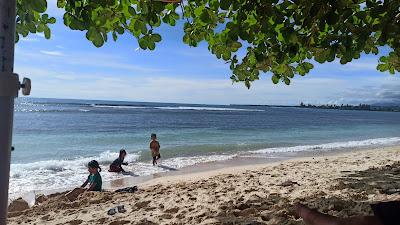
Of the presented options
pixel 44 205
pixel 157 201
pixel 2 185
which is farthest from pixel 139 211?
pixel 2 185

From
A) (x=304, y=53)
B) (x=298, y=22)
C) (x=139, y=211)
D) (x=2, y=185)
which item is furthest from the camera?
(x=139, y=211)

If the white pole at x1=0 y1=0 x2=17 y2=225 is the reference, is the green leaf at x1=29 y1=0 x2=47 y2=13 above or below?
above

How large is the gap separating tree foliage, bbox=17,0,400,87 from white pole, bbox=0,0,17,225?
107 cm

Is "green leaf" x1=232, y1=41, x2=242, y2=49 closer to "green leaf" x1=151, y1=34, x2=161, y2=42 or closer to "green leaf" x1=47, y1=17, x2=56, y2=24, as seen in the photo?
"green leaf" x1=151, y1=34, x2=161, y2=42

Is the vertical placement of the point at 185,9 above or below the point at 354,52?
above

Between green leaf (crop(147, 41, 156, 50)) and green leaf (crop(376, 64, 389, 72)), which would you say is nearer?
green leaf (crop(147, 41, 156, 50))

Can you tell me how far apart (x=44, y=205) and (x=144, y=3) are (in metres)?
5.47

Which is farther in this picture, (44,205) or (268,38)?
(44,205)

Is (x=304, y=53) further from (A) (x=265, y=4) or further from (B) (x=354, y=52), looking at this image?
(A) (x=265, y=4)

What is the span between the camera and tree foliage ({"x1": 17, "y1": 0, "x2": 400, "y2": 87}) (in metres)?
3.16

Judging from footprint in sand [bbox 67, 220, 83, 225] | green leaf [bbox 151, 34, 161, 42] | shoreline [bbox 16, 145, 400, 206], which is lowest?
shoreline [bbox 16, 145, 400, 206]

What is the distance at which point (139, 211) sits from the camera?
5.96 meters

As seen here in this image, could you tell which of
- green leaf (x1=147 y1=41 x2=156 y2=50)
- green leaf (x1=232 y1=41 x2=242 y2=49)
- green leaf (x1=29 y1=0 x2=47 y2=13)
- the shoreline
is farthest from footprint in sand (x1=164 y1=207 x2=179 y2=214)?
green leaf (x1=29 y1=0 x2=47 y2=13)

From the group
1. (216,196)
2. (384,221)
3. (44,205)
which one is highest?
(384,221)
